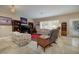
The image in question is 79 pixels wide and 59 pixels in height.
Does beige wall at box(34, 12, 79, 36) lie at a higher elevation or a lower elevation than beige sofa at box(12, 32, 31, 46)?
higher

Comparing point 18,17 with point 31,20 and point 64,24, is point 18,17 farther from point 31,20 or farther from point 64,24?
point 64,24

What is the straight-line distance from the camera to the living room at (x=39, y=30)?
2113 millimetres

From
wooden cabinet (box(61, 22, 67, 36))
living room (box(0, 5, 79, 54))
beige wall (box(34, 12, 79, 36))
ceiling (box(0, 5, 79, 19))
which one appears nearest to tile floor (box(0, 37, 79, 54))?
living room (box(0, 5, 79, 54))

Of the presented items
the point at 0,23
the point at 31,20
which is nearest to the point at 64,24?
the point at 31,20

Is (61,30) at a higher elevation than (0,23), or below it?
below

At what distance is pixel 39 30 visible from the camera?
2.23m

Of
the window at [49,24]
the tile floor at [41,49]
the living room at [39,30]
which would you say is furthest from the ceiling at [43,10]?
the tile floor at [41,49]

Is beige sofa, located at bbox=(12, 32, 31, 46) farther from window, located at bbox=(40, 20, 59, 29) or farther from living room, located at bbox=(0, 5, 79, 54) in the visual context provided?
window, located at bbox=(40, 20, 59, 29)

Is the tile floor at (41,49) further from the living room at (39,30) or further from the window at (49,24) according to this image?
the window at (49,24)

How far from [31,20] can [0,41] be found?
814mm

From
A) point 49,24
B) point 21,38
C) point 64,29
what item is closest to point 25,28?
point 21,38

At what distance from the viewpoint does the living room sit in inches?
83.2
